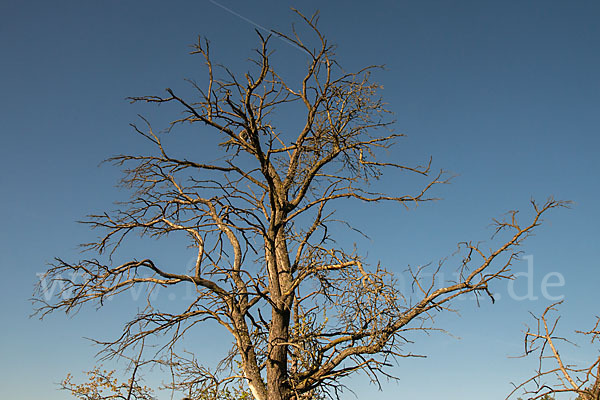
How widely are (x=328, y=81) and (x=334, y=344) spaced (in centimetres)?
357

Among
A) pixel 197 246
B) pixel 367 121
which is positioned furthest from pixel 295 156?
pixel 197 246

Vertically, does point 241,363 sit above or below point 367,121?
below

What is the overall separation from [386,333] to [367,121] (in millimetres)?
3096

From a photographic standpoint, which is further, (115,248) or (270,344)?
(115,248)

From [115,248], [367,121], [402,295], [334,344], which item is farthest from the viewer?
[367,121]

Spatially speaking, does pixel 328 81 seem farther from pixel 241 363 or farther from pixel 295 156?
→ pixel 241 363

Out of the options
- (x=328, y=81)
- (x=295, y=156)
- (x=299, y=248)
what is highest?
(x=328, y=81)

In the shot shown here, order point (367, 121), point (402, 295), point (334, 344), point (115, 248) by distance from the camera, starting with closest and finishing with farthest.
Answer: point (402, 295) < point (334, 344) < point (115, 248) < point (367, 121)

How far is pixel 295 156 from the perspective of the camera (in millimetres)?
8062

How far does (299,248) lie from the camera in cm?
759

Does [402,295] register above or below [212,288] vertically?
below

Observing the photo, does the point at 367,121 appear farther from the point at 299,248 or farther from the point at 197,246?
the point at 197,246

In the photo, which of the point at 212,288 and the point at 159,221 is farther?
the point at 159,221

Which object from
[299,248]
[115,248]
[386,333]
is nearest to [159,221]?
[115,248]
